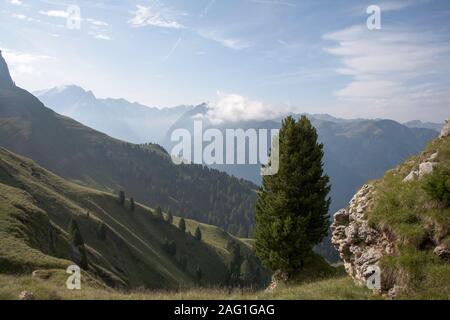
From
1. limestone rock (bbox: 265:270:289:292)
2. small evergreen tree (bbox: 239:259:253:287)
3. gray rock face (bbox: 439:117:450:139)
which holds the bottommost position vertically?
small evergreen tree (bbox: 239:259:253:287)

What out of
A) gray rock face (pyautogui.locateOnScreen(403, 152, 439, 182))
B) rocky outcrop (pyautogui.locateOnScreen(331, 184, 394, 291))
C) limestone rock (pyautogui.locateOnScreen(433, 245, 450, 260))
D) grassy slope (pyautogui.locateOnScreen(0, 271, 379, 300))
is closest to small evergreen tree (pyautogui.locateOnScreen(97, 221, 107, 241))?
grassy slope (pyautogui.locateOnScreen(0, 271, 379, 300))

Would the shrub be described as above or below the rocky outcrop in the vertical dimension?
above

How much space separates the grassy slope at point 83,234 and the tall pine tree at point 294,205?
731 inches

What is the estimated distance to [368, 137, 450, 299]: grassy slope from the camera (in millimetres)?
16031

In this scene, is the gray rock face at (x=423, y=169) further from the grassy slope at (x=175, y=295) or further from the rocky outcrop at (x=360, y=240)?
the grassy slope at (x=175, y=295)

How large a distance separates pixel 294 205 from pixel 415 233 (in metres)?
14.9

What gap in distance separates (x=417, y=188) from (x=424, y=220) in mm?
2248

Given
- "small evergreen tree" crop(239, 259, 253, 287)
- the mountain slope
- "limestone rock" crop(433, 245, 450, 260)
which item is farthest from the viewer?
"small evergreen tree" crop(239, 259, 253, 287)

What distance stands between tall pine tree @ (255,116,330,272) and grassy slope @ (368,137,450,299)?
413 inches

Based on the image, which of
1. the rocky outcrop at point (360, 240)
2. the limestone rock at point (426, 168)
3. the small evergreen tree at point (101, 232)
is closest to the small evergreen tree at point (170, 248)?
the small evergreen tree at point (101, 232)

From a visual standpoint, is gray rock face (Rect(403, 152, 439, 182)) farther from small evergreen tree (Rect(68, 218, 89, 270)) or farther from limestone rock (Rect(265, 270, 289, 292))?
small evergreen tree (Rect(68, 218, 89, 270))

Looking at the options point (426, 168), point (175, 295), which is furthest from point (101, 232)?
point (426, 168)

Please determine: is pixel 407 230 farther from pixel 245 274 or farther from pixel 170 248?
pixel 245 274
